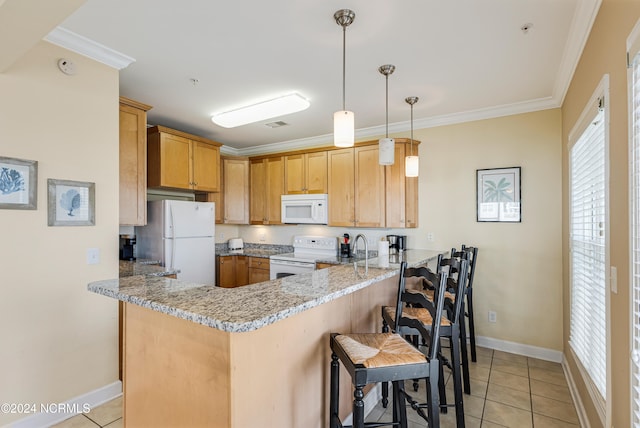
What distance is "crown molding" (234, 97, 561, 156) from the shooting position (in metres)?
3.33

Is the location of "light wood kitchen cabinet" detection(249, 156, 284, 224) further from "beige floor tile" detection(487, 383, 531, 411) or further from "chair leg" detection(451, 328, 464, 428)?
"beige floor tile" detection(487, 383, 531, 411)

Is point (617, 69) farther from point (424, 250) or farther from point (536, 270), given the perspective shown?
point (424, 250)

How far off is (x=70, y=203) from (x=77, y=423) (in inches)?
58.9

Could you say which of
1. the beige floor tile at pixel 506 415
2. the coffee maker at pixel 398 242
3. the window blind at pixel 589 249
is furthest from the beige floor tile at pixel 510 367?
the coffee maker at pixel 398 242

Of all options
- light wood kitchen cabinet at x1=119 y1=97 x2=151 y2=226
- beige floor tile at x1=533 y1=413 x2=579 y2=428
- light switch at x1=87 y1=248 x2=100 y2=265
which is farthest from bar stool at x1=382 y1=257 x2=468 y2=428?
light wood kitchen cabinet at x1=119 y1=97 x2=151 y2=226

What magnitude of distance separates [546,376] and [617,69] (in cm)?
266

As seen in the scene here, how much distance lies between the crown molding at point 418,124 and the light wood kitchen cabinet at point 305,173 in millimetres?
345

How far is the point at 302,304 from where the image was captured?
4.38ft

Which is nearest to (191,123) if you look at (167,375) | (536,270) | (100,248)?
(100,248)

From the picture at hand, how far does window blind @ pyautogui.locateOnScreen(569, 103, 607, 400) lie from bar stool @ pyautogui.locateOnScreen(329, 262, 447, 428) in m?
0.95

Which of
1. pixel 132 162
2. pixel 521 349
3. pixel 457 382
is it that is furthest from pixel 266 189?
pixel 521 349

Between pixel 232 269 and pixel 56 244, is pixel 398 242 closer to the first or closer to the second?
pixel 232 269

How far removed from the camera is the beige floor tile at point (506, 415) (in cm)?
222

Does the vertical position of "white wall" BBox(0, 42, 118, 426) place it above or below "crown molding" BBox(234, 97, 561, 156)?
below
